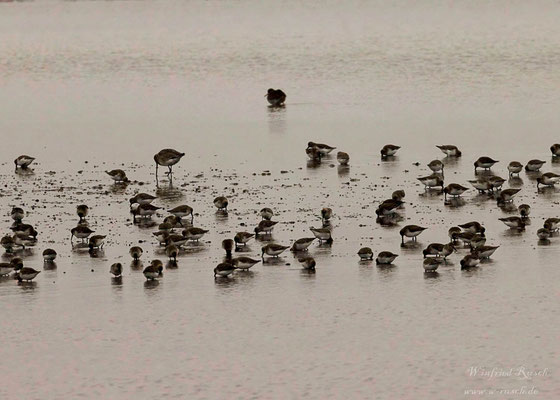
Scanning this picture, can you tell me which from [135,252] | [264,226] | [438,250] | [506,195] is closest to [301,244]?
[264,226]

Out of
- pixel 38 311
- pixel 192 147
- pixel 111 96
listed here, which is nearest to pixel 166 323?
pixel 38 311

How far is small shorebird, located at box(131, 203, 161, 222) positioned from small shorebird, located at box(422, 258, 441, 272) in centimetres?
858

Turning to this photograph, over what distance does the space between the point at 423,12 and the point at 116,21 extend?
29408mm

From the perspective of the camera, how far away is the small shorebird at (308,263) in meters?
28.7

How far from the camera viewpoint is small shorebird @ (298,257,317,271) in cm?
2869

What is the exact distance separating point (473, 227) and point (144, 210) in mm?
8484

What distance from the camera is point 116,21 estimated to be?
127 meters

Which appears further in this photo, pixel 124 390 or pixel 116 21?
pixel 116 21

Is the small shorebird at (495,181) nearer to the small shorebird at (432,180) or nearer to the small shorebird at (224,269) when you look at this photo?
the small shorebird at (432,180)

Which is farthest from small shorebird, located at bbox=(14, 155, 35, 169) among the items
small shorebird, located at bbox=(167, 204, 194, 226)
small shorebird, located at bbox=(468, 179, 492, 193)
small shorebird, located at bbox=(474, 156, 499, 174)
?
small shorebird, located at bbox=(468, 179, 492, 193)

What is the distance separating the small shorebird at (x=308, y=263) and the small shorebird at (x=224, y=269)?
60.7 inches

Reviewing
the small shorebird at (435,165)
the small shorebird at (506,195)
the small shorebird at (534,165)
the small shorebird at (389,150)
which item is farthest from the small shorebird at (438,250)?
the small shorebird at (389,150)

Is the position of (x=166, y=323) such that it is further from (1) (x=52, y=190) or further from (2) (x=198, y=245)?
(1) (x=52, y=190)

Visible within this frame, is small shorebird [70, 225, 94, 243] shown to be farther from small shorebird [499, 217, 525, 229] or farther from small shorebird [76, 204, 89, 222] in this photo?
small shorebird [499, 217, 525, 229]
